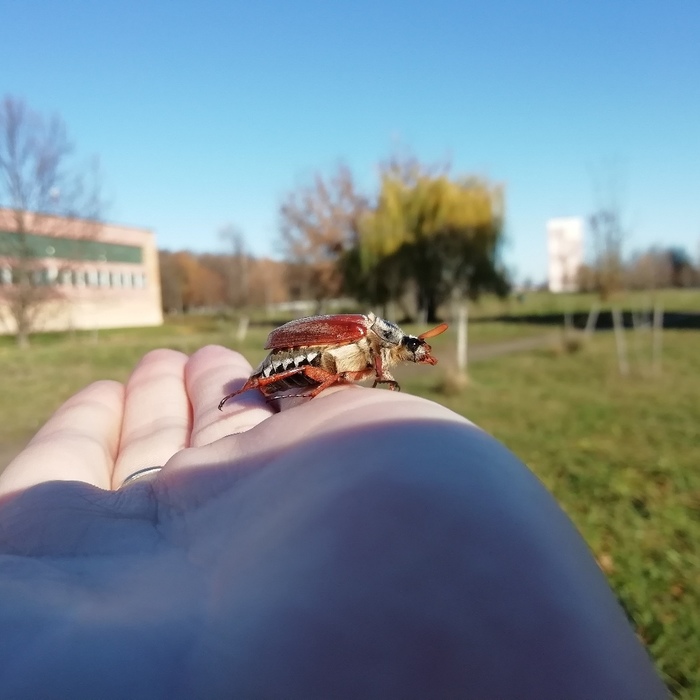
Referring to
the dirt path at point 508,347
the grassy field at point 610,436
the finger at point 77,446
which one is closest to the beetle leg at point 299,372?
the finger at point 77,446

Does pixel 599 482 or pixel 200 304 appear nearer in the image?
pixel 599 482

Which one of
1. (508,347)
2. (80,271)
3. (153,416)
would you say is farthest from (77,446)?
(80,271)

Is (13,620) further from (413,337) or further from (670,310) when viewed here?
(670,310)

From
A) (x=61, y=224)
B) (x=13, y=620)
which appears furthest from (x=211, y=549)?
(x=61, y=224)

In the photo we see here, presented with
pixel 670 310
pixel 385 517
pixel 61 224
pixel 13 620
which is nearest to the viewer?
pixel 385 517

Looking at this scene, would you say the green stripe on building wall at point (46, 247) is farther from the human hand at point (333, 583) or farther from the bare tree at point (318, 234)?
the human hand at point (333, 583)

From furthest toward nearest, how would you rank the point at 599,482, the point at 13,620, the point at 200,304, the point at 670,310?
the point at 200,304 → the point at 670,310 → the point at 599,482 → the point at 13,620

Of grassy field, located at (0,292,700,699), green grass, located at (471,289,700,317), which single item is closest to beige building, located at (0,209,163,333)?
grassy field, located at (0,292,700,699)

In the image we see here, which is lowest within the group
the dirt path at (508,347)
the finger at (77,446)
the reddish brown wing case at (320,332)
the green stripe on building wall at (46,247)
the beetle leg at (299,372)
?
the dirt path at (508,347)
